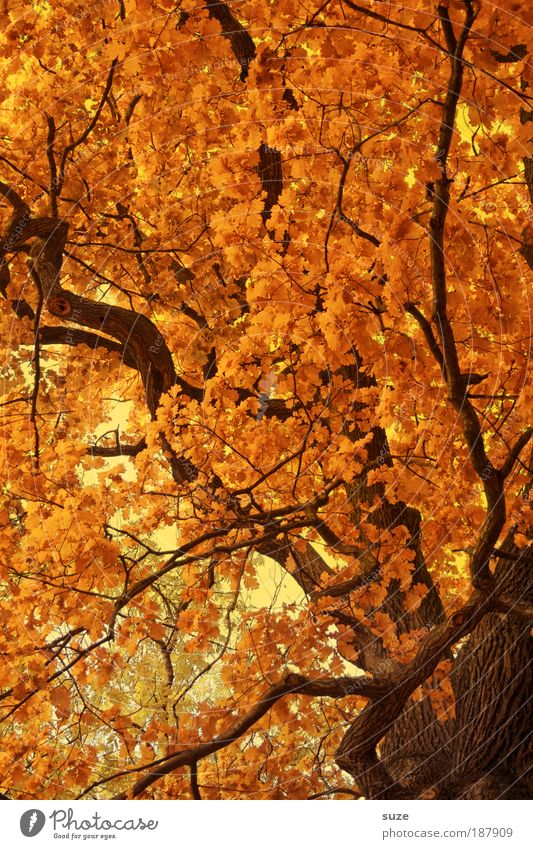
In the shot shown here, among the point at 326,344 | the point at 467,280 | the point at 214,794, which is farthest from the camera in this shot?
the point at 214,794

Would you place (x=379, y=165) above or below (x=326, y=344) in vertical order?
above

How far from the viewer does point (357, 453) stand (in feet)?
26.9

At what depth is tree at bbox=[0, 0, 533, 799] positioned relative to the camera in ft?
22.5

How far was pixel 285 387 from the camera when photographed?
328 inches

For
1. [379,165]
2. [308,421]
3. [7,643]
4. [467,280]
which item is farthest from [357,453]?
[7,643]

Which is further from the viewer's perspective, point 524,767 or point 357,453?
point 357,453

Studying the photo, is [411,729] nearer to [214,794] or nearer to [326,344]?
[214,794]

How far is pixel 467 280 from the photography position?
8.02 m

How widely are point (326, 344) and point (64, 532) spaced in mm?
2663

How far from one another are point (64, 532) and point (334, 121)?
412cm

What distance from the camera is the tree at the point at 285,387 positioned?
6.87 metres
